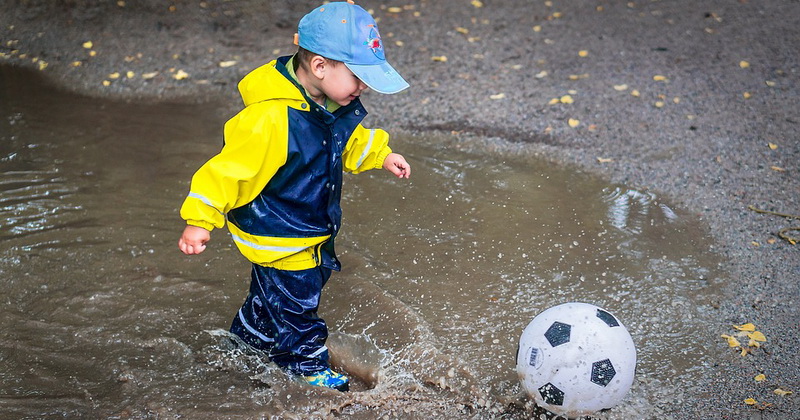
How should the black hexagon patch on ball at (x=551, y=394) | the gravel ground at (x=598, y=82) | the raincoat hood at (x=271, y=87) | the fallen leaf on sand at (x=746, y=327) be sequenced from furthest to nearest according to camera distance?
the gravel ground at (x=598, y=82) → the fallen leaf on sand at (x=746, y=327) → the black hexagon patch on ball at (x=551, y=394) → the raincoat hood at (x=271, y=87)

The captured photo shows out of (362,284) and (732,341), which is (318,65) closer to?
(362,284)

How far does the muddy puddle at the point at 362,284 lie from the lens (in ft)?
10.2

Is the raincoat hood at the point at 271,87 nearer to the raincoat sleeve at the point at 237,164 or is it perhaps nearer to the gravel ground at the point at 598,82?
the raincoat sleeve at the point at 237,164

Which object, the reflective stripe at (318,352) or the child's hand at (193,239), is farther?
the reflective stripe at (318,352)

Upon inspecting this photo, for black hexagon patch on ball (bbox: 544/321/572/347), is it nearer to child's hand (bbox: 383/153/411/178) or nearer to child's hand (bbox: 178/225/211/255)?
child's hand (bbox: 383/153/411/178)

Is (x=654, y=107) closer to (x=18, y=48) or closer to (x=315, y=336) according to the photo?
(x=315, y=336)

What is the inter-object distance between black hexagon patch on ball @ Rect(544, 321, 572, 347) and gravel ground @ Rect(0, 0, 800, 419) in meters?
0.64

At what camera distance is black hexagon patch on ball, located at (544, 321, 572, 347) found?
280 cm

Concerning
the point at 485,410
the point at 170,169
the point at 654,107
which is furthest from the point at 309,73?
the point at 654,107

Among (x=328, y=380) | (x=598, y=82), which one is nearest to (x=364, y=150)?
(x=328, y=380)

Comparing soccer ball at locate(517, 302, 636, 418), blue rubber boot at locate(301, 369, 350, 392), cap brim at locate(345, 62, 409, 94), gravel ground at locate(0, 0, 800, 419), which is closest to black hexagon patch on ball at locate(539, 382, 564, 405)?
soccer ball at locate(517, 302, 636, 418)

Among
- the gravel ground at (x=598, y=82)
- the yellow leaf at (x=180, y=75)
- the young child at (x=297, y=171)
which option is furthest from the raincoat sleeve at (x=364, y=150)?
the yellow leaf at (x=180, y=75)

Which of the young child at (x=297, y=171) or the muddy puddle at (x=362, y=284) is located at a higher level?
the young child at (x=297, y=171)

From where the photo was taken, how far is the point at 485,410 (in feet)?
9.98
